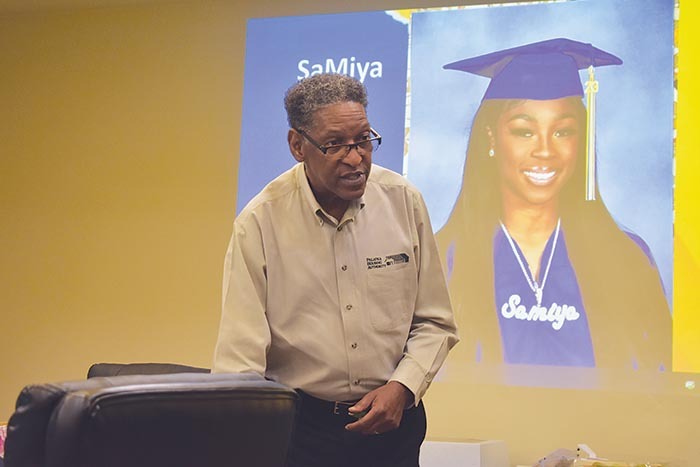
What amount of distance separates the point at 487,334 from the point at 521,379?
243 millimetres

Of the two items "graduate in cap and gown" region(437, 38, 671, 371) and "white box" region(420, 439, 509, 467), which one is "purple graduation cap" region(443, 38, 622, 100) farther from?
"white box" region(420, 439, 509, 467)

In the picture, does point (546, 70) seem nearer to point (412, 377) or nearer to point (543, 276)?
point (543, 276)

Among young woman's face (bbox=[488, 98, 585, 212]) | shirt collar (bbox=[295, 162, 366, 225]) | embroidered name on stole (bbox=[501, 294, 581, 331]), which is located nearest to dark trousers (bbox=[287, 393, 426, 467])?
shirt collar (bbox=[295, 162, 366, 225])

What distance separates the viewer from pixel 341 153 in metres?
1.88

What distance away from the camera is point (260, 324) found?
1.87m

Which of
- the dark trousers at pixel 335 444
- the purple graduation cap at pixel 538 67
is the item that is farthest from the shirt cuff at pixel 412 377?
the purple graduation cap at pixel 538 67

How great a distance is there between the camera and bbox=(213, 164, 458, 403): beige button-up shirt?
6.19 ft

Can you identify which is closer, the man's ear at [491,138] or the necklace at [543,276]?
the necklace at [543,276]

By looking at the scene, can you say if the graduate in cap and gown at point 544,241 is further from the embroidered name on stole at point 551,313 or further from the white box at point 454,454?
the white box at point 454,454

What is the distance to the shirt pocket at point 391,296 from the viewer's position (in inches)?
76.9

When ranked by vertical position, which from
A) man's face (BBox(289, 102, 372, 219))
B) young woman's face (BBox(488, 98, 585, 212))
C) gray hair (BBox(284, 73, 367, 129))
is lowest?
man's face (BBox(289, 102, 372, 219))

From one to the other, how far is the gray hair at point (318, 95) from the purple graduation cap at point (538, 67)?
226 centimetres

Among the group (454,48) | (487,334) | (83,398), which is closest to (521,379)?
(487,334)

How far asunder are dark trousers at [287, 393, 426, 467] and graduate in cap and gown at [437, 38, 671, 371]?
7.00 feet
